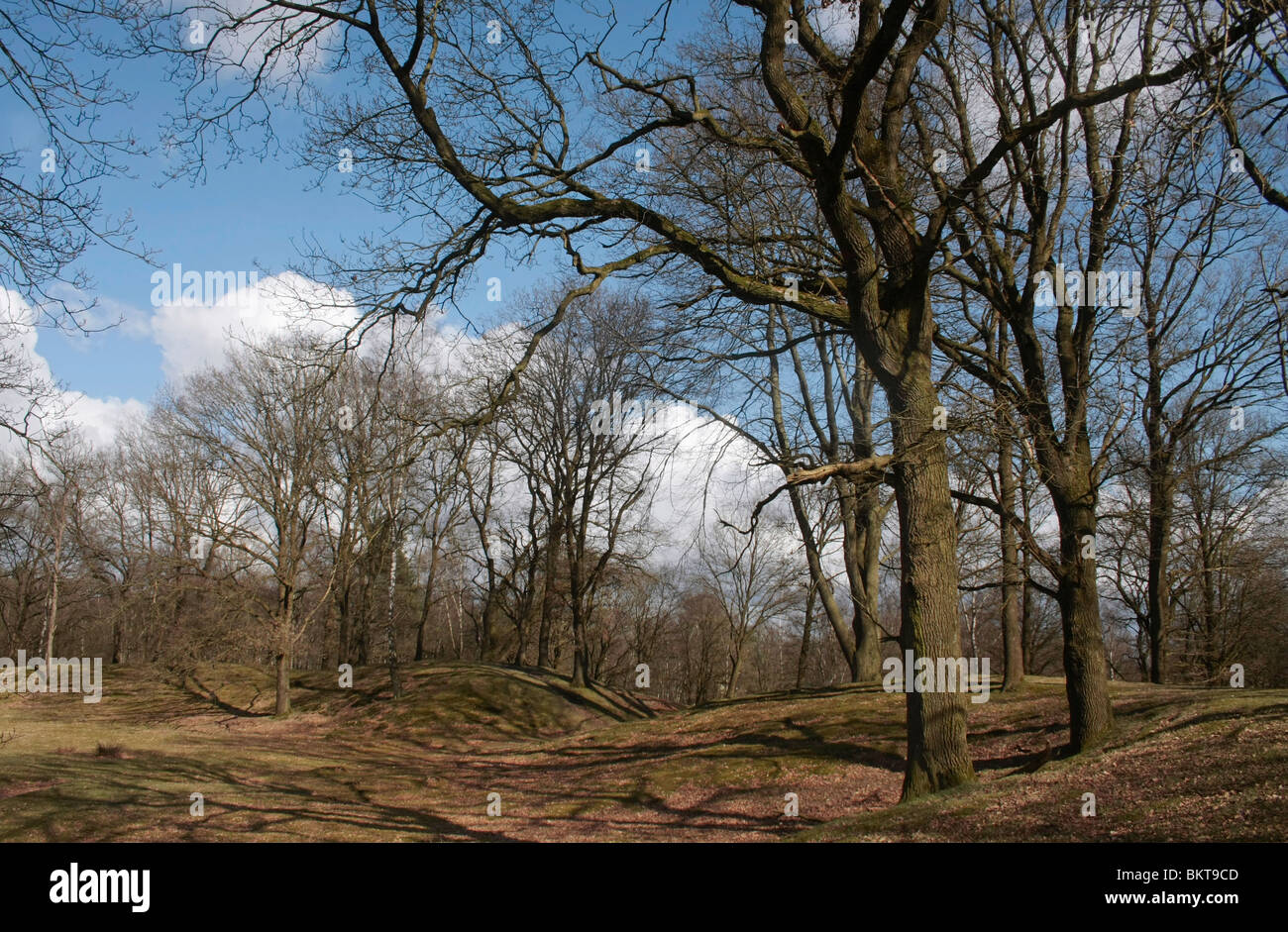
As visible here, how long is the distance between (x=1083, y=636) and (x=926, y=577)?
8.92ft

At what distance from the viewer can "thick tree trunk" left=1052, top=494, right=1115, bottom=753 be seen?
9.15 meters

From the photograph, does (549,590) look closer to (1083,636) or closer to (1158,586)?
(1158,586)

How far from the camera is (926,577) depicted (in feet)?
26.1

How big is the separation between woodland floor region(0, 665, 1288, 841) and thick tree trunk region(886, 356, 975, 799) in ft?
1.72

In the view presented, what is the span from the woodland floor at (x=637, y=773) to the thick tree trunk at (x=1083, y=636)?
34 cm

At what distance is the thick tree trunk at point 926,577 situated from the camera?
7.83 meters

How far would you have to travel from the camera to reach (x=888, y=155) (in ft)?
28.7

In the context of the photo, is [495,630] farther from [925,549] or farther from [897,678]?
[925,549]

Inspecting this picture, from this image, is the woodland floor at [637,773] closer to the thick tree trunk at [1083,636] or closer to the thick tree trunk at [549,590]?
the thick tree trunk at [1083,636]

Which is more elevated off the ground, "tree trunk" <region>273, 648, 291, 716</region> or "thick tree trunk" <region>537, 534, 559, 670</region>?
"thick tree trunk" <region>537, 534, 559, 670</region>

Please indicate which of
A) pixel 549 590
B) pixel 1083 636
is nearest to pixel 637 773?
pixel 1083 636

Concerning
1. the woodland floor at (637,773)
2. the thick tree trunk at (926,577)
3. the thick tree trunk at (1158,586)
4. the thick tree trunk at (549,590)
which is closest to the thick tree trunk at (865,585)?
the woodland floor at (637,773)

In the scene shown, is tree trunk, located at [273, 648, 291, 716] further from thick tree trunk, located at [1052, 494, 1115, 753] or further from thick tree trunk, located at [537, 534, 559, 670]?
thick tree trunk, located at [1052, 494, 1115, 753]

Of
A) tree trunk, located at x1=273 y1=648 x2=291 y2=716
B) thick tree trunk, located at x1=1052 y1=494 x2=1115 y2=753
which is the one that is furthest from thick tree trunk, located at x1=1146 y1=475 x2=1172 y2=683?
tree trunk, located at x1=273 y1=648 x2=291 y2=716
